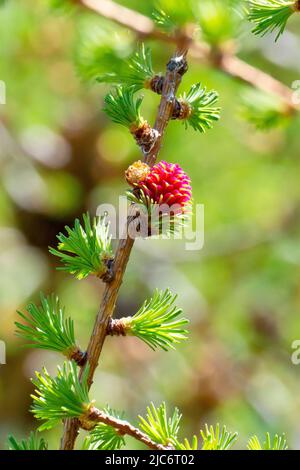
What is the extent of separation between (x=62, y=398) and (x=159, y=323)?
13 centimetres

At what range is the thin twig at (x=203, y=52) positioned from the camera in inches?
48.4

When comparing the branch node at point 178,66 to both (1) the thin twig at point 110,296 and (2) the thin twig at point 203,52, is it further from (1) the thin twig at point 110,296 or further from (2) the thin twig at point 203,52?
(2) the thin twig at point 203,52

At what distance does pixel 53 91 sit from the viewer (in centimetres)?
284

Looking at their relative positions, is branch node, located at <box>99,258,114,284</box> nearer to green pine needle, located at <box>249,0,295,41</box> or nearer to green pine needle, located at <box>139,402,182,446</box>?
green pine needle, located at <box>139,402,182,446</box>

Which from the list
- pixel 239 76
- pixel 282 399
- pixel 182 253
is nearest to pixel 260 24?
pixel 239 76

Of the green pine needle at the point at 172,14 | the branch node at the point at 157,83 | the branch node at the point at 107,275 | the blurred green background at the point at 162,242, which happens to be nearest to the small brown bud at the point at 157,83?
the branch node at the point at 157,83

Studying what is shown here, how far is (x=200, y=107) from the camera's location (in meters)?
0.83

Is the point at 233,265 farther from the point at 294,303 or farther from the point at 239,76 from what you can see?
the point at 239,76

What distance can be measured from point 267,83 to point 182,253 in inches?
68.6

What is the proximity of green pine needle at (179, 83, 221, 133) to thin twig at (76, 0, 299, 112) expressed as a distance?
364 mm

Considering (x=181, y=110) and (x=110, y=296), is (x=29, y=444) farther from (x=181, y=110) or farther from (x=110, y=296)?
(x=181, y=110)

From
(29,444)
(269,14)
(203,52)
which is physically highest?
(203,52)

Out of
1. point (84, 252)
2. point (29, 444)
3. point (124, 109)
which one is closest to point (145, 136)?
point (124, 109)

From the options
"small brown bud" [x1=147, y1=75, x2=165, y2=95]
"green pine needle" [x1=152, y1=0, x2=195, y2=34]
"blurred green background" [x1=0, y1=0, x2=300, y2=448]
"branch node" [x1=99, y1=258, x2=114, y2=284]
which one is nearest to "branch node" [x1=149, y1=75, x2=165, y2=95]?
"small brown bud" [x1=147, y1=75, x2=165, y2=95]
